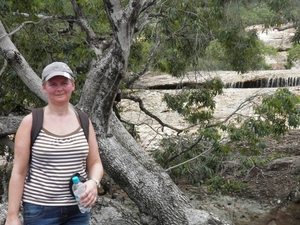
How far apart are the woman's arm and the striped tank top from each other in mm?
34

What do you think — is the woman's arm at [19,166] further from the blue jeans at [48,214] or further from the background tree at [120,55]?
the background tree at [120,55]

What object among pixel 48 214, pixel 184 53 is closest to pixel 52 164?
pixel 48 214

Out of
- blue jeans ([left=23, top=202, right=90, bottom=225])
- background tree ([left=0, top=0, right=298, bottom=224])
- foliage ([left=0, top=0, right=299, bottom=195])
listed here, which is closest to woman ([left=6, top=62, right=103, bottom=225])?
blue jeans ([left=23, top=202, right=90, bottom=225])

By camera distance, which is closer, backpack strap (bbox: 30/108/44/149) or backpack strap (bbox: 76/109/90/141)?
backpack strap (bbox: 30/108/44/149)

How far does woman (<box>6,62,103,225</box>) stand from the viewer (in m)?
2.34

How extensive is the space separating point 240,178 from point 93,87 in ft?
13.4

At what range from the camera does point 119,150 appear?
15.8ft

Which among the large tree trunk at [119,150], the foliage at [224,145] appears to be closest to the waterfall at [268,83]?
the foliage at [224,145]

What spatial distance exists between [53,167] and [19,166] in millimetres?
171

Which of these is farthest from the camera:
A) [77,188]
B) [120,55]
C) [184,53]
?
[184,53]

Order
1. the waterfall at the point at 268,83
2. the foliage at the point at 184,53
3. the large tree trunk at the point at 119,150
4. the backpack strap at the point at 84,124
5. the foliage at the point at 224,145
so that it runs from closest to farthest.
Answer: the backpack strap at the point at 84,124 < the large tree trunk at the point at 119,150 < the foliage at the point at 224,145 < the foliage at the point at 184,53 < the waterfall at the point at 268,83

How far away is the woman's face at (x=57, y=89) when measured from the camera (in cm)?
240

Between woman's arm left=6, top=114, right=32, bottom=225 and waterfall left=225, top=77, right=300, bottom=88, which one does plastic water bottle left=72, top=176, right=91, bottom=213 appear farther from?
waterfall left=225, top=77, right=300, bottom=88

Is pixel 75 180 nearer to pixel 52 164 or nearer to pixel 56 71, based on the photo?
pixel 52 164
